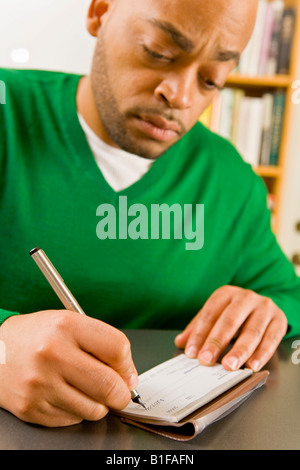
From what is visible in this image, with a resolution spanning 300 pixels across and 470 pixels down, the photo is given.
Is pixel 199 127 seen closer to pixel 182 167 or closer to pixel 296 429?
pixel 182 167

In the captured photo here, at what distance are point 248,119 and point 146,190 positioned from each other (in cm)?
88

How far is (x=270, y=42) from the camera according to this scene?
154cm

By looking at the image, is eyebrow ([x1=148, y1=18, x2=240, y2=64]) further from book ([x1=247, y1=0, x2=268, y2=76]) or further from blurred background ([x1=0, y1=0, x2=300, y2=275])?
book ([x1=247, y1=0, x2=268, y2=76])

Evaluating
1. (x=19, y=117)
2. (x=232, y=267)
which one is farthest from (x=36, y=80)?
(x=232, y=267)

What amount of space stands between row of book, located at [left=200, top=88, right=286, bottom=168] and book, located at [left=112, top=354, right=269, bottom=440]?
1189mm

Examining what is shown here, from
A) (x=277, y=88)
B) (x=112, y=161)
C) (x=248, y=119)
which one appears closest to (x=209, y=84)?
(x=112, y=161)

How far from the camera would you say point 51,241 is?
776 mm

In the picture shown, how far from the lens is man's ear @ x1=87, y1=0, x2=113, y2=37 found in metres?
0.77

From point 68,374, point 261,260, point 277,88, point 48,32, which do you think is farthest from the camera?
point 277,88

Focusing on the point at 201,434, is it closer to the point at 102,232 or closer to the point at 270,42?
the point at 102,232

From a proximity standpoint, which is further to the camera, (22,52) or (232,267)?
(22,52)

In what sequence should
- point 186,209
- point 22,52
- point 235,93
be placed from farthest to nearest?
point 235,93
point 22,52
point 186,209

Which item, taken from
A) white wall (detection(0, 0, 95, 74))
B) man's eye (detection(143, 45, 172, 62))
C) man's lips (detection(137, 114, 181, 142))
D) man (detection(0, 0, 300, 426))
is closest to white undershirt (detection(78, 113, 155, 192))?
man (detection(0, 0, 300, 426))

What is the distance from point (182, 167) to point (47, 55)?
0.54 meters
